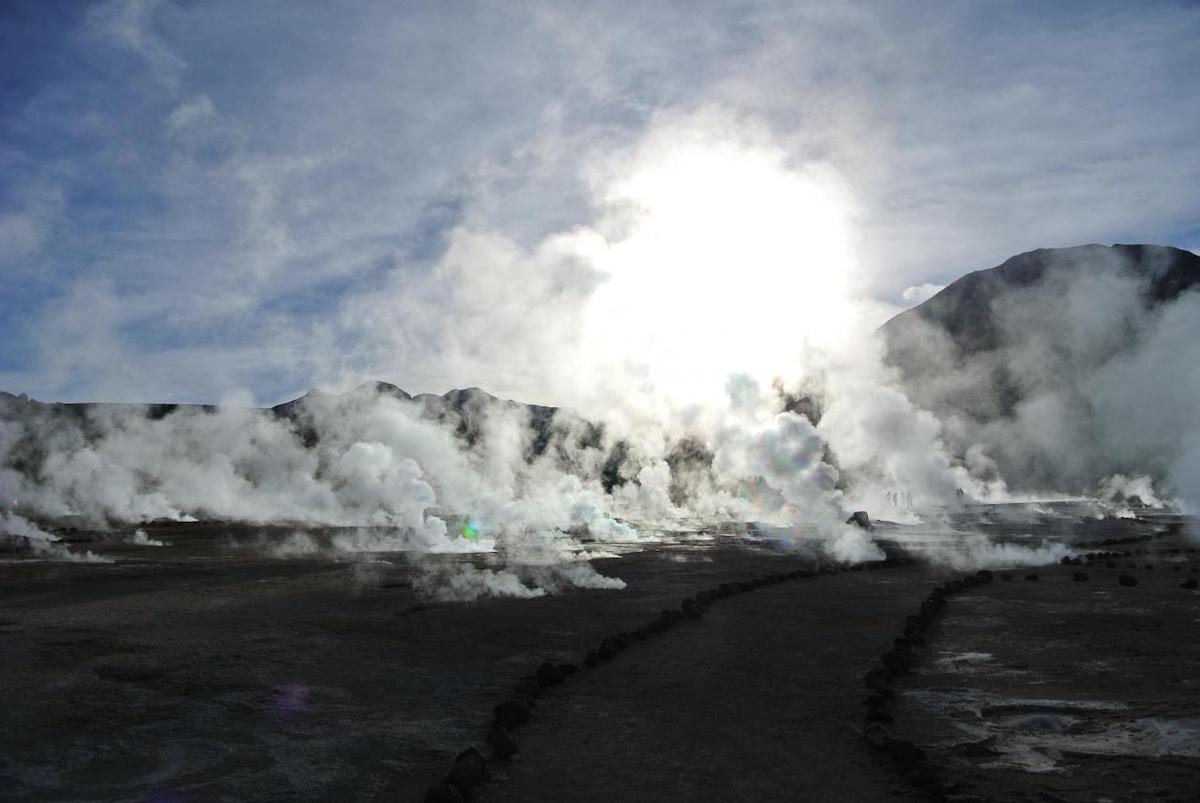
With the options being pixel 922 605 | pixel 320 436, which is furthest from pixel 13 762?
pixel 320 436

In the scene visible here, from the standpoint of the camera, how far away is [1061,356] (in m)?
147

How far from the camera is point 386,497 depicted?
77375mm

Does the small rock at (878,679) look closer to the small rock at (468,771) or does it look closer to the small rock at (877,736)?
the small rock at (877,736)

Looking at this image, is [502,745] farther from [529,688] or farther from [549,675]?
[549,675]

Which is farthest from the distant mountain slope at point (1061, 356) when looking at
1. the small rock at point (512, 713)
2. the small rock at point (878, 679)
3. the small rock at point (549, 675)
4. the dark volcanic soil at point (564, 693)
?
the small rock at point (512, 713)

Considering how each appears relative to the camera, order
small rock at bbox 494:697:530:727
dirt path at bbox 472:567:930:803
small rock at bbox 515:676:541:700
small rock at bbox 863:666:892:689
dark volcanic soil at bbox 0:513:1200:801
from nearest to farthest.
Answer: dirt path at bbox 472:567:930:803
dark volcanic soil at bbox 0:513:1200:801
small rock at bbox 494:697:530:727
small rock at bbox 515:676:541:700
small rock at bbox 863:666:892:689

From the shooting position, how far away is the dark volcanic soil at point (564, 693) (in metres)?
9.32

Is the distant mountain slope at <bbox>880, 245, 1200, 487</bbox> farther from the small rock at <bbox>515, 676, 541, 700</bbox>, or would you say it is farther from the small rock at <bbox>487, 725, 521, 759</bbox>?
the small rock at <bbox>487, 725, 521, 759</bbox>

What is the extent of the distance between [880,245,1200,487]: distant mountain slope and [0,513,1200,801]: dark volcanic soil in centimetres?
10664

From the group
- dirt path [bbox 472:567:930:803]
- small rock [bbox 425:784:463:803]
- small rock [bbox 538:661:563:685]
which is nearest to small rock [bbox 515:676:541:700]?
dirt path [bbox 472:567:930:803]

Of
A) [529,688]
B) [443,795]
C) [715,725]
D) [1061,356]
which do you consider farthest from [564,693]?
[1061,356]

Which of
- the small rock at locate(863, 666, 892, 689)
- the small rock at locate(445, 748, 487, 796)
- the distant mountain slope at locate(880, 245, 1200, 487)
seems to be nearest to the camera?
the small rock at locate(445, 748, 487, 796)

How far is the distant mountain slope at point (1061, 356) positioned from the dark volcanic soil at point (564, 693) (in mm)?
106642

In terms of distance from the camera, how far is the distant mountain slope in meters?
126
